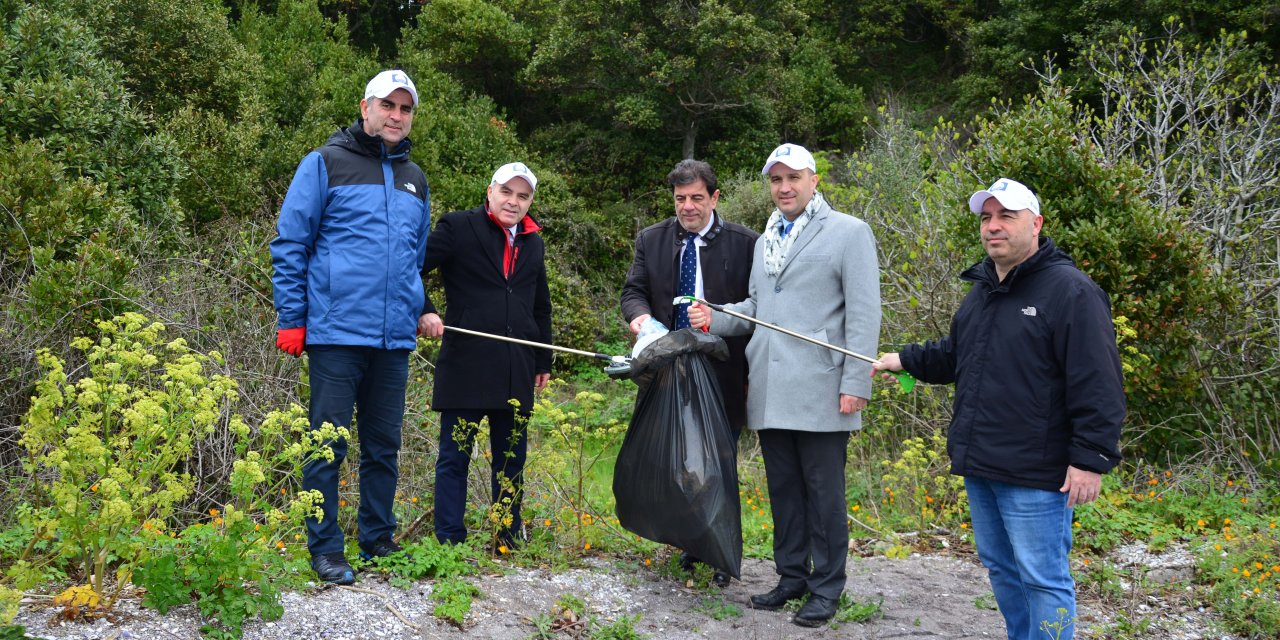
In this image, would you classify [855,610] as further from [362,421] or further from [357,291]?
[357,291]

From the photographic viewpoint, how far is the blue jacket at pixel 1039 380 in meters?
3.05

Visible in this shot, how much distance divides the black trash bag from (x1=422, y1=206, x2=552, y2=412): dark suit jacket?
0.58m

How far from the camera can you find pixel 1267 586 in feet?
14.5

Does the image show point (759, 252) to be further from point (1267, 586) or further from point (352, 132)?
point (1267, 586)

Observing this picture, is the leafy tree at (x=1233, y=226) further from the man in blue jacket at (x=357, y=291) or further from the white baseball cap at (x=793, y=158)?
the man in blue jacket at (x=357, y=291)

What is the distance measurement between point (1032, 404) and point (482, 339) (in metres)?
2.22

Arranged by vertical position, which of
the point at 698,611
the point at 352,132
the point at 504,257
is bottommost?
the point at 698,611

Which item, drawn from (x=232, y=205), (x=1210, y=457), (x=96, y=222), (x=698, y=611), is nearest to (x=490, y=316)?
(x=698, y=611)

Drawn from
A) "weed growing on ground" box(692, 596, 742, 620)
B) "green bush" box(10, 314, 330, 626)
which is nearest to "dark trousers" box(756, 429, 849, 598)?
"weed growing on ground" box(692, 596, 742, 620)

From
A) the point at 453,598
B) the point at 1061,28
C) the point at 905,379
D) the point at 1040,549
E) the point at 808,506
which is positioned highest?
the point at 1061,28

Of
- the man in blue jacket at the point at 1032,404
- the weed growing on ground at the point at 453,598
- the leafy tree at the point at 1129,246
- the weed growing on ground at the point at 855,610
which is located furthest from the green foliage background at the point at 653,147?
the man in blue jacket at the point at 1032,404

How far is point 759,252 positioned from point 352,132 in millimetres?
1710

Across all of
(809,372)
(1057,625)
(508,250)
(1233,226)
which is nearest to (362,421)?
(508,250)

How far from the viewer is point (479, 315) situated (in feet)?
14.1
